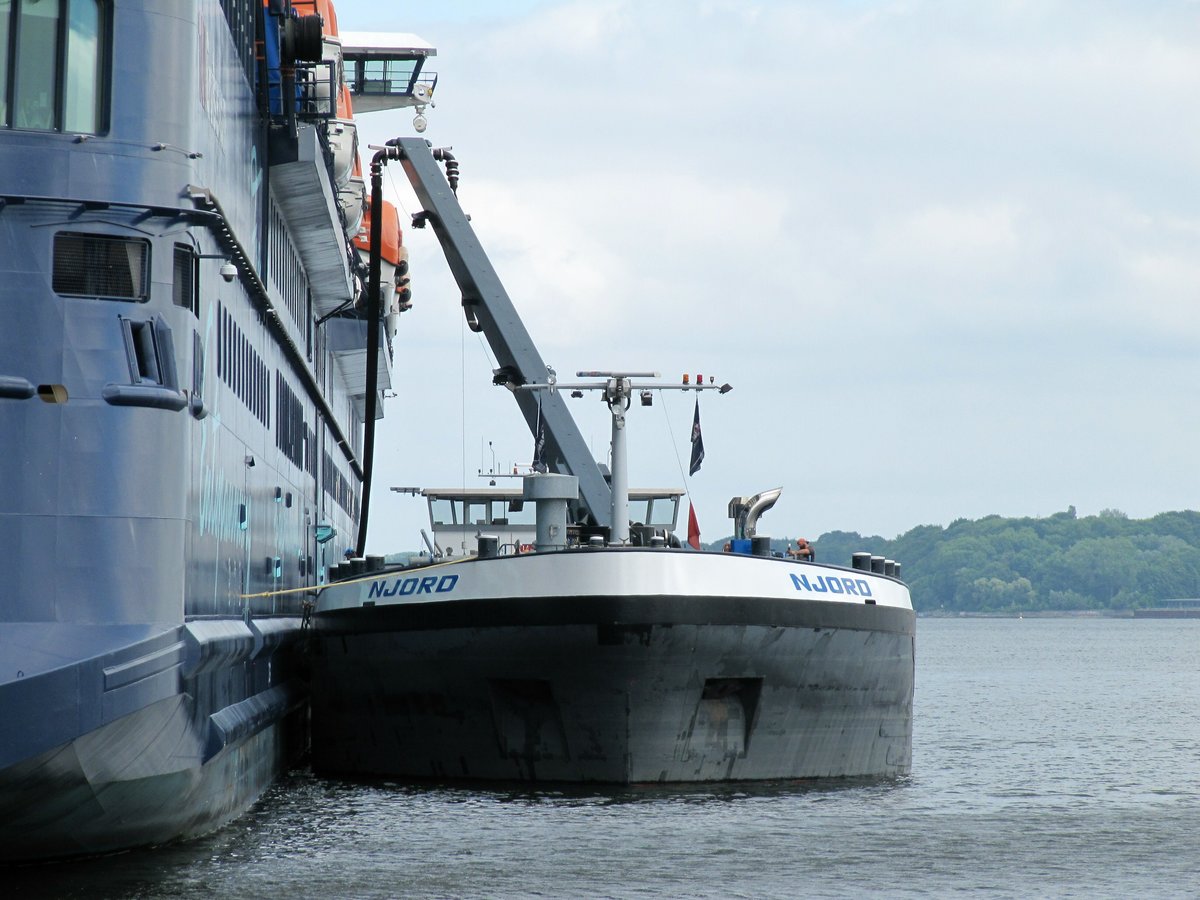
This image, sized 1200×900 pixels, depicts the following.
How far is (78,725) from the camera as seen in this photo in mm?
12422

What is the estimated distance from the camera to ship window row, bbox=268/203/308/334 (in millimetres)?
23125

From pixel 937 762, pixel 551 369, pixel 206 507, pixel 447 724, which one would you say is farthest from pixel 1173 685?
pixel 206 507

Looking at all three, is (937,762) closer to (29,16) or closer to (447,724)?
(447,724)

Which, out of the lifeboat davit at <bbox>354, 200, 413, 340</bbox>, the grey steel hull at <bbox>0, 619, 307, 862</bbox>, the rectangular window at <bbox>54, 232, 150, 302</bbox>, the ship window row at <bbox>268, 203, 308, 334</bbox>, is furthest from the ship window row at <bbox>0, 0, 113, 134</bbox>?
the lifeboat davit at <bbox>354, 200, 413, 340</bbox>

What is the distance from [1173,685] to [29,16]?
6522 centimetres

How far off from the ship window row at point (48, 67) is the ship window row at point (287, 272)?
8.55 metres

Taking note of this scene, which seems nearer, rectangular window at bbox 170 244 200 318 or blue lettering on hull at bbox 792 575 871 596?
rectangular window at bbox 170 244 200 318

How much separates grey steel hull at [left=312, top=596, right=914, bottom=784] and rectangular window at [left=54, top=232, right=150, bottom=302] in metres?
7.04

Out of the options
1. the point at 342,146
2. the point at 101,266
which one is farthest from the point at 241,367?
the point at 342,146

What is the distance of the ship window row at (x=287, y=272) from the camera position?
23125 millimetres

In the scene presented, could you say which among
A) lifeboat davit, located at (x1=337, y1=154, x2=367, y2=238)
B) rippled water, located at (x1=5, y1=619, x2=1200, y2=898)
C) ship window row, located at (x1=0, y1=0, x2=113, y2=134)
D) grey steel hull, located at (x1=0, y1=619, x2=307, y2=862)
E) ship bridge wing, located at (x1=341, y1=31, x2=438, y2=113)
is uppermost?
ship bridge wing, located at (x1=341, y1=31, x2=438, y2=113)

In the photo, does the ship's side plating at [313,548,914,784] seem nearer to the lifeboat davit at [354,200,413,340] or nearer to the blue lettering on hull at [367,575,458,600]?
the blue lettering on hull at [367,575,458,600]

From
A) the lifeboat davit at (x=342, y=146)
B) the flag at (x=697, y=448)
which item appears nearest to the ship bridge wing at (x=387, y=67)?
the lifeboat davit at (x=342, y=146)

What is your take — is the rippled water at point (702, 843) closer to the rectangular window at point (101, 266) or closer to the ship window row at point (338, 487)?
the rectangular window at point (101, 266)
